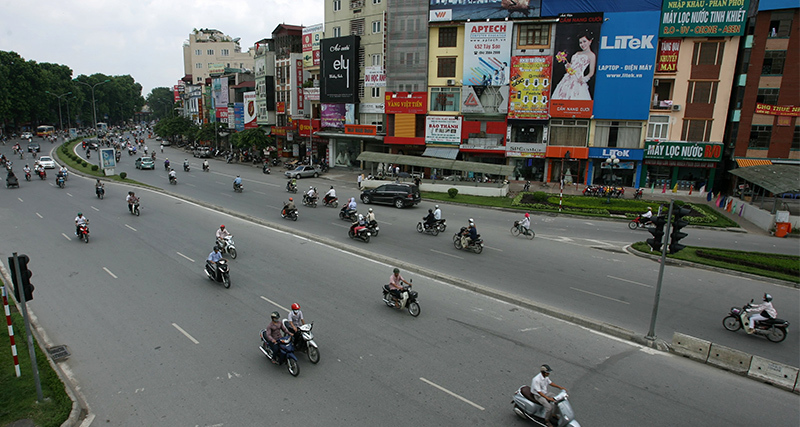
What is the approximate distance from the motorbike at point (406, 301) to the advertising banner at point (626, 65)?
3353 cm

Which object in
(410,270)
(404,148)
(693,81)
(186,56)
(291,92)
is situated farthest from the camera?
(186,56)

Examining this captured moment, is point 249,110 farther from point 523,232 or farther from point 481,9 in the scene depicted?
point 523,232

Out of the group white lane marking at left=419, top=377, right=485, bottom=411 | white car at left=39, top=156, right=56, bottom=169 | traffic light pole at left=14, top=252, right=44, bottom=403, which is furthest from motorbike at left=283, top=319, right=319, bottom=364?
white car at left=39, top=156, right=56, bottom=169

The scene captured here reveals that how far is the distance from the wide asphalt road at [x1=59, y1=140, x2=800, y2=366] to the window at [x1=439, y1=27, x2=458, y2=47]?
20300 millimetres

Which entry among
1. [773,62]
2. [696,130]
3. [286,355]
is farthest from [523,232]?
[773,62]

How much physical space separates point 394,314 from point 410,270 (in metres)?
4.01

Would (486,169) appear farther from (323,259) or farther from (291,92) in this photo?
(291,92)

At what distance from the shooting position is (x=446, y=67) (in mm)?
44812

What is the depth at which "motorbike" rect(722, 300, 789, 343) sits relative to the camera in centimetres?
1245

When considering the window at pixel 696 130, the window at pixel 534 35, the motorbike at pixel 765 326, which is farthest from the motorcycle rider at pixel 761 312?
the window at pixel 534 35

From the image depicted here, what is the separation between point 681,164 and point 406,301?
35099 mm

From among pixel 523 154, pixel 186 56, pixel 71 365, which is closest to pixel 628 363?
pixel 71 365

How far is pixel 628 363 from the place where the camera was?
10891 millimetres

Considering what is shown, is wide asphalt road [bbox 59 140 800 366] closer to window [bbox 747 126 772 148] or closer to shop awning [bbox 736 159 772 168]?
shop awning [bbox 736 159 772 168]
